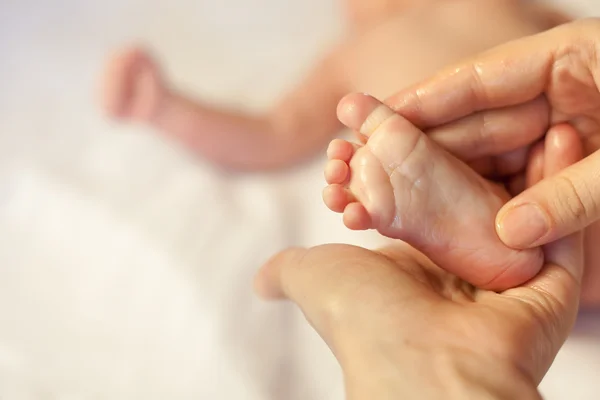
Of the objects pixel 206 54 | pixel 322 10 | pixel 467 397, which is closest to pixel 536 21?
pixel 322 10

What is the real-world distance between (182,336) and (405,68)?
46cm

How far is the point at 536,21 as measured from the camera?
3.01ft

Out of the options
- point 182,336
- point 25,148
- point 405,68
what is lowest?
point 182,336

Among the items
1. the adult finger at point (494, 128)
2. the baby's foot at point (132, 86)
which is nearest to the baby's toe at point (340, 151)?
the adult finger at point (494, 128)

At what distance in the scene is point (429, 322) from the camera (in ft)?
1.67

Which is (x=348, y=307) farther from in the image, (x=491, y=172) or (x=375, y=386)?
(x=491, y=172)

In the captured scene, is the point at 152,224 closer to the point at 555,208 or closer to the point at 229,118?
the point at 229,118

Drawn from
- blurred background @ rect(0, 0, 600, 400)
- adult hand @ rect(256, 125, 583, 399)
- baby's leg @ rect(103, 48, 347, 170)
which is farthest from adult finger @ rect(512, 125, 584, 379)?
baby's leg @ rect(103, 48, 347, 170)

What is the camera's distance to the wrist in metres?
0.46

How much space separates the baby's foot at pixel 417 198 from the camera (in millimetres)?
564

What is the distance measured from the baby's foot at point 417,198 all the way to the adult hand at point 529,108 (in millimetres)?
27

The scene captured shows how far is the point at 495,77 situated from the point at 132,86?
0.54 meters

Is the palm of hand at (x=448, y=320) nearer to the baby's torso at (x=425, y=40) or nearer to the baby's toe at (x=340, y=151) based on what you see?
the baby's toe at (x=340, y=151)

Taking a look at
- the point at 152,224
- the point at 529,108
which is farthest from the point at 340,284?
the point at 152,224
